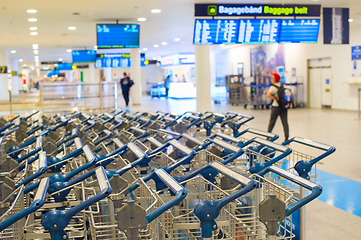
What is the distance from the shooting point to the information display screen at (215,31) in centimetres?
861

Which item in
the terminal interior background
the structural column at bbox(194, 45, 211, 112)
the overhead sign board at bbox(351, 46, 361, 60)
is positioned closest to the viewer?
the terminal interior background

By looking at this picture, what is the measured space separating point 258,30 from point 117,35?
3994mm

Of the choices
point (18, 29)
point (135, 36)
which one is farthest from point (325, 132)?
point (18, 29)

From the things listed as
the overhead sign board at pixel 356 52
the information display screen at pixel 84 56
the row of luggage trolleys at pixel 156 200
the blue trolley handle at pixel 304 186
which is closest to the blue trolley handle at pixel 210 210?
the row of luggage trolleys at pixel 156 200

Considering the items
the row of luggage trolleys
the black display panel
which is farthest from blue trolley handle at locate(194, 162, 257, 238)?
the black display panel

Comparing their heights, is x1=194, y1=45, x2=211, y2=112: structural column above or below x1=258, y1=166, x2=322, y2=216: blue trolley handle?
above

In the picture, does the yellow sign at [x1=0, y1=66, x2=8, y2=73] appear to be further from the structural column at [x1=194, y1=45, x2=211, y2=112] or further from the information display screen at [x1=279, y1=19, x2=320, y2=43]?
the information display screen at [x1=279, y1=19, x2=320, y2=43]

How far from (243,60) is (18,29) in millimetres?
11949

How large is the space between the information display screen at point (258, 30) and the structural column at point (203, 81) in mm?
3142

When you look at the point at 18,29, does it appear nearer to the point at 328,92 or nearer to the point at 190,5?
the point at 190,5

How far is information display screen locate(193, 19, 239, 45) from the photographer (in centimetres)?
861

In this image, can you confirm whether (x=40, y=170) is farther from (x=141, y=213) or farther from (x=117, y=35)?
(x=117, y=35)

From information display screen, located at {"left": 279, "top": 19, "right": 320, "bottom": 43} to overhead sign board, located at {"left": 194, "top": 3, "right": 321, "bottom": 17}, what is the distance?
0.67 ft

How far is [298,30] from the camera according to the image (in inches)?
354
